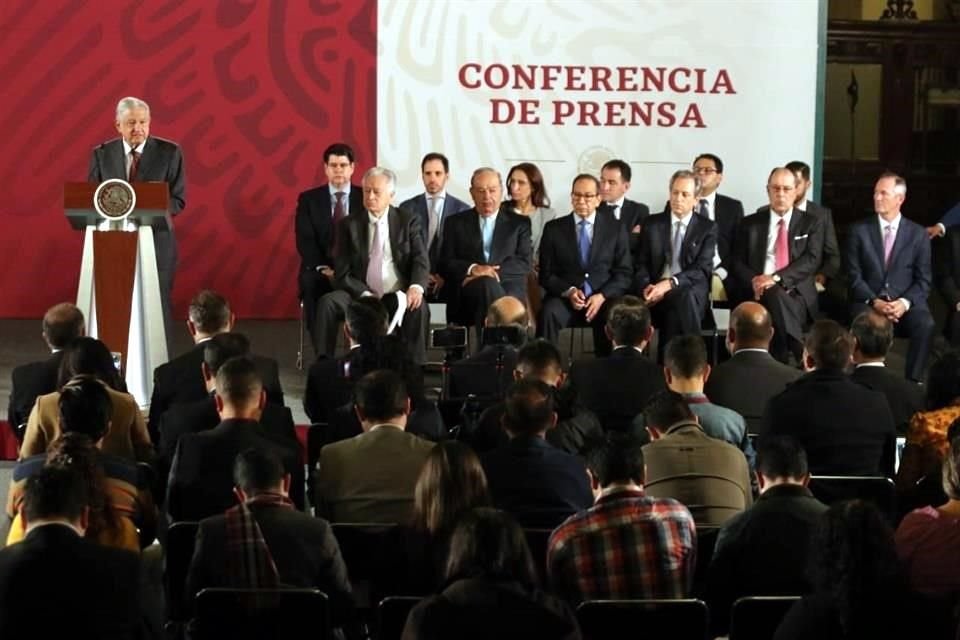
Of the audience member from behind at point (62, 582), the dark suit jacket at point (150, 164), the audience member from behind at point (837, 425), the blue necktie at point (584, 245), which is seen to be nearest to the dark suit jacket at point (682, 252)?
the blue necktie at point (584, 245)

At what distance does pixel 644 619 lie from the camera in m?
3.69

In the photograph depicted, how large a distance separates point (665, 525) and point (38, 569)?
1.50 m

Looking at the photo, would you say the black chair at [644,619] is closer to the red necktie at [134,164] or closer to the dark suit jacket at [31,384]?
the dark suit jacket at [31,384]

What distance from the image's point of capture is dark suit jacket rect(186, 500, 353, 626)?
3.99 metres

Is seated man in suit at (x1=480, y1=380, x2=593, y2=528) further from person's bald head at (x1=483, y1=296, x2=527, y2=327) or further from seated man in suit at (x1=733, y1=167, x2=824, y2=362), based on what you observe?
seated man in suit at (x1=733, y1=167, x2=824, y2=362)

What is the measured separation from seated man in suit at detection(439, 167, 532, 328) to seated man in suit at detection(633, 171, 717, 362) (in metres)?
0.64

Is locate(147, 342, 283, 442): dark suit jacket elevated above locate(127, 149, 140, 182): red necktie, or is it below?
below

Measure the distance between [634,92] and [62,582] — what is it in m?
7.19

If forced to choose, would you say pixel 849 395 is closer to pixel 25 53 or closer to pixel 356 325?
pixel 356 325

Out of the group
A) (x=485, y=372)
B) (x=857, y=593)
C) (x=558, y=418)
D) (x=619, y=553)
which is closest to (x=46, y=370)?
(x=485, y=372)

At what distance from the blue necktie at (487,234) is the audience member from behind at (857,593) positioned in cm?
536

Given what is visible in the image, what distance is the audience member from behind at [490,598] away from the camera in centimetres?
339

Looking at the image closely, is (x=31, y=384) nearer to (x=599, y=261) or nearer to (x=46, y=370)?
(x=46, y=370)

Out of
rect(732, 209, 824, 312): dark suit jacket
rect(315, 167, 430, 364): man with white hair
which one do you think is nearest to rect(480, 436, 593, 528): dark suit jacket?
rect(315, 167, 430, 364): man with white hair
